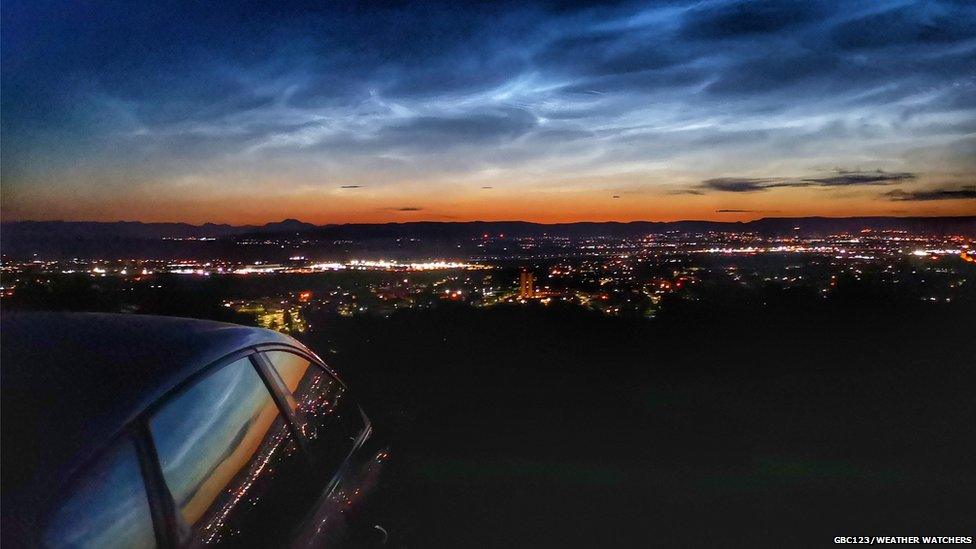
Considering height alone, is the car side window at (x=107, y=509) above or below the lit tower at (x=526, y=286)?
above

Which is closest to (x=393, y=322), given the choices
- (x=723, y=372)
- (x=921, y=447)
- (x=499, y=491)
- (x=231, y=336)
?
(x=723, y=372)

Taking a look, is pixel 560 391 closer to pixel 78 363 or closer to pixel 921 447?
pixel 921 447

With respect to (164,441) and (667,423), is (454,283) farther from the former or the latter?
(164,441)

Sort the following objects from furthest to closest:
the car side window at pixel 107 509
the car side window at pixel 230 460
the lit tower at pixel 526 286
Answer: the lit tower at pixel 526 286
the car side window at pixel 230 460
the car side window at pixel 107 509

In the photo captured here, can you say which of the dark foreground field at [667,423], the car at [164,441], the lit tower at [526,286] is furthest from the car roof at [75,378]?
the lit tower at [526,286]

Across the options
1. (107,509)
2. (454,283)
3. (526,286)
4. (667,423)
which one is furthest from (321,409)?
(454,283)

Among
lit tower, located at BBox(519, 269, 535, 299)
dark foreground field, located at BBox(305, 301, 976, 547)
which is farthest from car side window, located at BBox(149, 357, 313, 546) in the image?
lit tower, located at BBox(519, 269, 535, 299)

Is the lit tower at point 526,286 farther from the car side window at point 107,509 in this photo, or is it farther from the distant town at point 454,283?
the car side window at point 107,509
